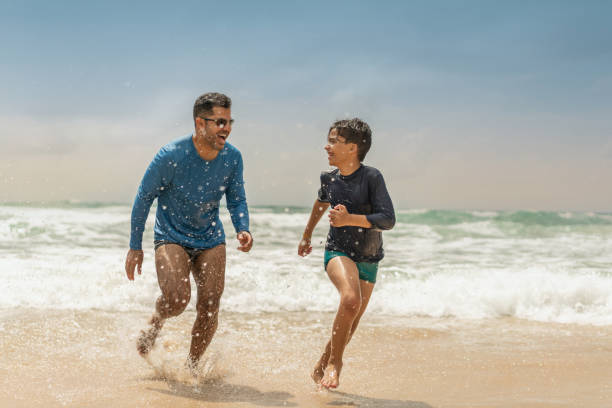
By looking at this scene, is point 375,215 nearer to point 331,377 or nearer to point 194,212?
point 331,377

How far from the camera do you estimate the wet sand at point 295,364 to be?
3.98 meters

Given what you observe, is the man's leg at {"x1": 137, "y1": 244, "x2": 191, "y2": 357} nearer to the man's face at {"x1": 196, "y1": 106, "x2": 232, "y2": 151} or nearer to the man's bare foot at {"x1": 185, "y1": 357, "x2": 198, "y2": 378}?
the man's bare foot at {"x1": 185, "y1": 357, "x2": 198, "y2": 378}

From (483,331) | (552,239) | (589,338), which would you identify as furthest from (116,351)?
(552,239)

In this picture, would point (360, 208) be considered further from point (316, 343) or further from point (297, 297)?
point (297, 297)

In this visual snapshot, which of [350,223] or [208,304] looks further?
[208,304]

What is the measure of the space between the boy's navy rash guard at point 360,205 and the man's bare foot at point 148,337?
147 centimetres

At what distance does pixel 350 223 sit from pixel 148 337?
1878 mm

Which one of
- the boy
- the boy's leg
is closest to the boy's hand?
the boy

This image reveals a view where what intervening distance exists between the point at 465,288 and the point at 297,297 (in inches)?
102

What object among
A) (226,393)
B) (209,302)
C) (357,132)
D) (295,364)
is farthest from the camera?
(295,364)

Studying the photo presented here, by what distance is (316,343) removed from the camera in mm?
6043

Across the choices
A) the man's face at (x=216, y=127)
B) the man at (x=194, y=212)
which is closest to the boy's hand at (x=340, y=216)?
the man at (x=194, y=212)

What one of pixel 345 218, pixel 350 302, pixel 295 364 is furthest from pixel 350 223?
pixel 295 364

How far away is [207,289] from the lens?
421 centimetres
